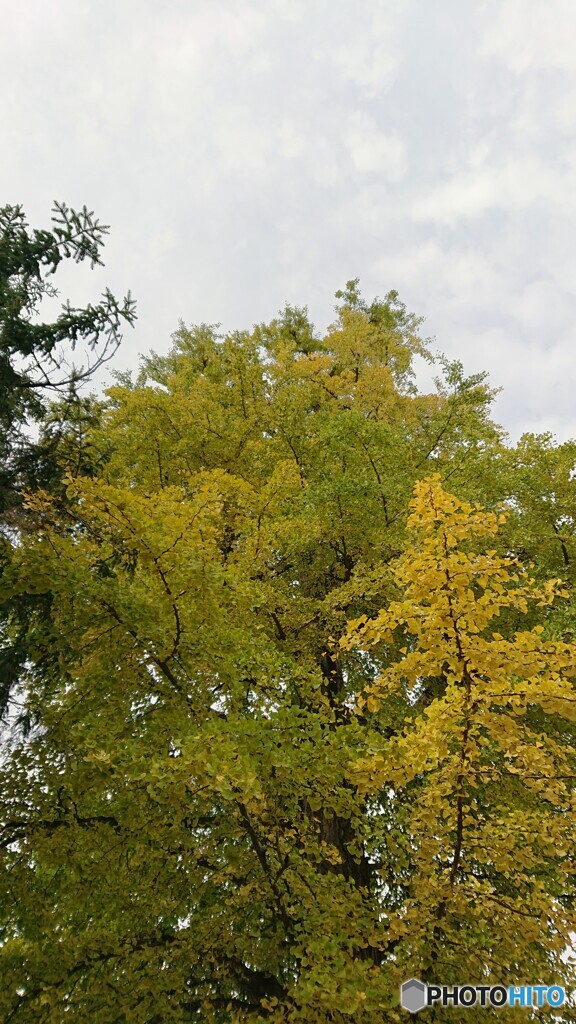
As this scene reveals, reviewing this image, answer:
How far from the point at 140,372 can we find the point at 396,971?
39.9 ft

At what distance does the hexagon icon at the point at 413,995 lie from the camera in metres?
2.91

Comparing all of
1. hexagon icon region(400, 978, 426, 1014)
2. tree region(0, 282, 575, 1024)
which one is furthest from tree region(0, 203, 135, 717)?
hexagon icon region(400, 978, 426, 1014)

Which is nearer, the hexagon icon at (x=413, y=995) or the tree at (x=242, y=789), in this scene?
the tree at (x=242, y=789)

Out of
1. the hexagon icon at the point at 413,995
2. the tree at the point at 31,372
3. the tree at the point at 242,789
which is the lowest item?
the hexagon icon at the point at 413,995

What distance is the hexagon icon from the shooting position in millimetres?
2914

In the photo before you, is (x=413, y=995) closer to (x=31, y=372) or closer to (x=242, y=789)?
(x=242, y=789)

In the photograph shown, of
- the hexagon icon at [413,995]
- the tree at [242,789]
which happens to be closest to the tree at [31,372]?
the tree at [242,789]

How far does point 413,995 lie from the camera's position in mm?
2990

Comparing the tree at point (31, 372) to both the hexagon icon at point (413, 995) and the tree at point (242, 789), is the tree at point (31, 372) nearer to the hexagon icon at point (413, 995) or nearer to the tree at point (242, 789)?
the tree at point (242, 789)

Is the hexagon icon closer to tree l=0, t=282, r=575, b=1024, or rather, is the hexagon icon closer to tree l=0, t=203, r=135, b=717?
tree l=0, t=282, r=575, b=1024

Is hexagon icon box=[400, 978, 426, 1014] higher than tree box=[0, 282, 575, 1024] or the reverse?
the reverse

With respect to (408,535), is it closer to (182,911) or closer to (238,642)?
(238,642)

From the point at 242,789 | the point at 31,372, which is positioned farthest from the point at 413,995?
the point at 31,372

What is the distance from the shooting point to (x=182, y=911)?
371cm
